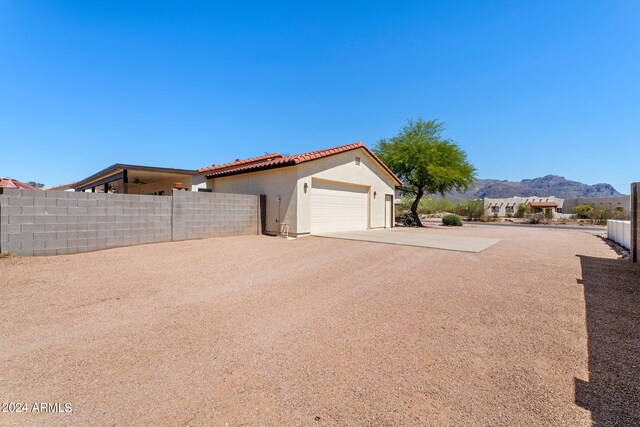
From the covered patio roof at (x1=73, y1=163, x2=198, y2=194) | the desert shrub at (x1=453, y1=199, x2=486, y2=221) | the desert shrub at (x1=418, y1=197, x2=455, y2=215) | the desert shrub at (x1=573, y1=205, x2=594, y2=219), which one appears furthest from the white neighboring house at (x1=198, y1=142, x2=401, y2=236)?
the desert shrub at (x1=573, y1=205, x2=594, y2=219)

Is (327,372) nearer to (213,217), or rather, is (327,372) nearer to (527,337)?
(527,337)

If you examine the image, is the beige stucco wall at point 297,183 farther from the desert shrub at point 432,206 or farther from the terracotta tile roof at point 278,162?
the desert shrub at point 432,206

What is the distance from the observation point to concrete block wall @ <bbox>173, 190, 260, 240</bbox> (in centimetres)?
1123

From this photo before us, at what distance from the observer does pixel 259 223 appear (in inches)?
559

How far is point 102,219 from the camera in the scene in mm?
9203

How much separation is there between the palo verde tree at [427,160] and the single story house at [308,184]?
2.64 meters

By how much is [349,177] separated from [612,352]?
45.5 ft

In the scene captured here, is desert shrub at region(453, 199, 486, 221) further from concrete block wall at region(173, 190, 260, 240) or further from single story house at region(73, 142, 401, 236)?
concrete block wall at region(173, 190, 260, 240)

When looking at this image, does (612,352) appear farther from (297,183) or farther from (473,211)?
(473,211)

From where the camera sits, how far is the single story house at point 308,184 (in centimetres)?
1365

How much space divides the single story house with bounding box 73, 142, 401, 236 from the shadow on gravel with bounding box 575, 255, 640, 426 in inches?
404

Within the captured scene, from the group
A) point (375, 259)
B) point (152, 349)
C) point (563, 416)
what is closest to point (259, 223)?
point (375, 259)

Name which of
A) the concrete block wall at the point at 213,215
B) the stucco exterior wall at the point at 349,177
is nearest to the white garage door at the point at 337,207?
the stucco exterior wall at the point at 349,177

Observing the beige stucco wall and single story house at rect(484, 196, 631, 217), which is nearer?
the beige stucco wall
